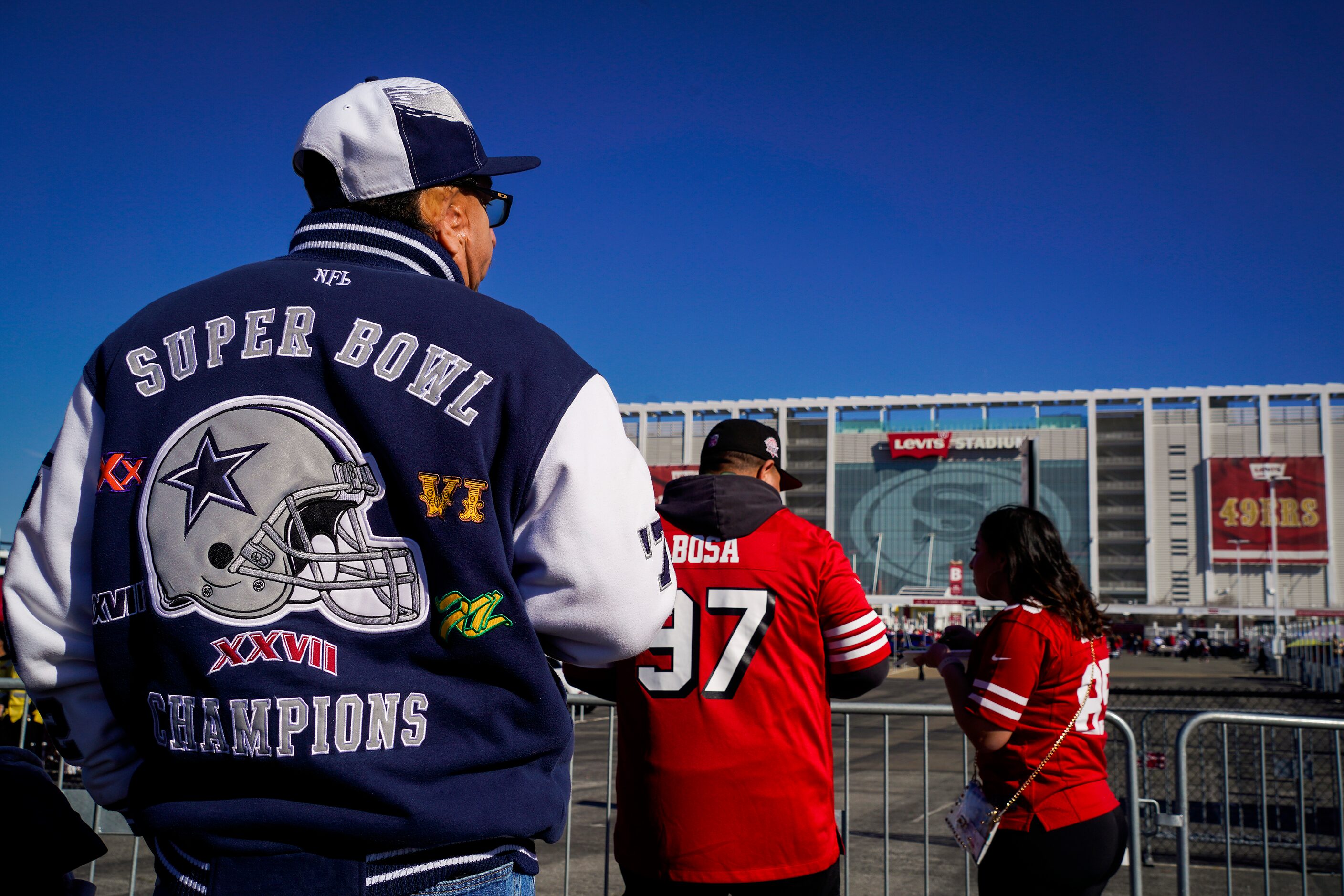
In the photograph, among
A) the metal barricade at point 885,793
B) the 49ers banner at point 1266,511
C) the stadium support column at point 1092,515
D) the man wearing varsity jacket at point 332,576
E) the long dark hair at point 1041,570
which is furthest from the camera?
the stadium support column at point 1092,515

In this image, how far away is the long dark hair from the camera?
3.21 meters

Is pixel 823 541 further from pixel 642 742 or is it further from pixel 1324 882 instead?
pixel 1324 882

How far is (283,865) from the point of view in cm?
119

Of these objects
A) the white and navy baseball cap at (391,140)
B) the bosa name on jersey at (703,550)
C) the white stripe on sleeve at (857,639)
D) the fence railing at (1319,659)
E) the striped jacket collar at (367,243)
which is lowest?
the fence railing at (1319,659)

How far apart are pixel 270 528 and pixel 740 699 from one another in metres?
1.71

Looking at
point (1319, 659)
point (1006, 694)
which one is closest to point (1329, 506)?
point (1319, 659)

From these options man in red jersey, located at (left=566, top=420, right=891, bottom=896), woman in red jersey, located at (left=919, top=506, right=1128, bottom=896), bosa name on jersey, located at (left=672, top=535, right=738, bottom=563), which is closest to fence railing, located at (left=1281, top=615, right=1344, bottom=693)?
woman in red jersey, located at (left=919, top=506, right=1128, bottom=896)

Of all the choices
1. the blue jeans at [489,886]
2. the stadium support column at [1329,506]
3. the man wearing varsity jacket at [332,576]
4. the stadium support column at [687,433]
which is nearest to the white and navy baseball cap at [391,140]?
the man wearing varsity jacket at [332,576]

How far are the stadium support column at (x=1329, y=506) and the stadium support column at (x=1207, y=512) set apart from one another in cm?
717

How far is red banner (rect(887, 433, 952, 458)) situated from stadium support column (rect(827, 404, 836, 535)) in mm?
6193

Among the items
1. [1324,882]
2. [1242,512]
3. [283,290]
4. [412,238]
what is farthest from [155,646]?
[1242,512]

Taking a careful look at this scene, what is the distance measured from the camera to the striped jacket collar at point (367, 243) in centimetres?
148

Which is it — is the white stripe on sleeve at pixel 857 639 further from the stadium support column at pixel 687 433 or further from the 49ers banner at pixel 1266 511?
the stadium support column at pixel 687 433

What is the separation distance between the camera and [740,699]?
2.67 m
